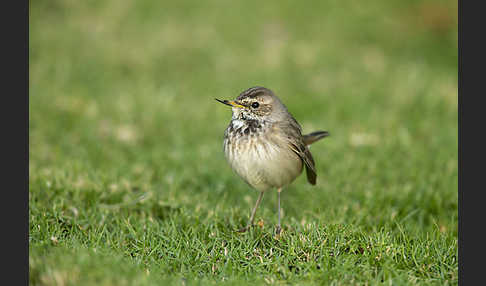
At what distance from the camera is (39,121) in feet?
25.2

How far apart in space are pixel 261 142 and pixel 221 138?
10.5ft

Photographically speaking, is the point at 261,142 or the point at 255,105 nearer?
the point at 261,142

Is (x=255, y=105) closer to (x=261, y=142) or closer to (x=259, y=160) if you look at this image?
(x=261, y=142)

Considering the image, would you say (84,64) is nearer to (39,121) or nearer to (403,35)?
(39,121)

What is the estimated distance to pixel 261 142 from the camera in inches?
189

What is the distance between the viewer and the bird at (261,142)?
4.79 m

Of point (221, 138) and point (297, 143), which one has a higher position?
point (297, 143)

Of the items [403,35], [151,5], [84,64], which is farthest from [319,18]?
[84,64]

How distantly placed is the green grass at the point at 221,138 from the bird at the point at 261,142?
50 centimetres

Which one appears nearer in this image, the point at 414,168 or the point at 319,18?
the point at 414,168

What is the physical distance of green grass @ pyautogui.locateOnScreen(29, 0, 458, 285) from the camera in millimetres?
4281

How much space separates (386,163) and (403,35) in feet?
19.4

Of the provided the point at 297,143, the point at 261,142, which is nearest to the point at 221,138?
the point at 297,143

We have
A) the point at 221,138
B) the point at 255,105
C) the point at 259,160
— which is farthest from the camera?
the point at 221,138
